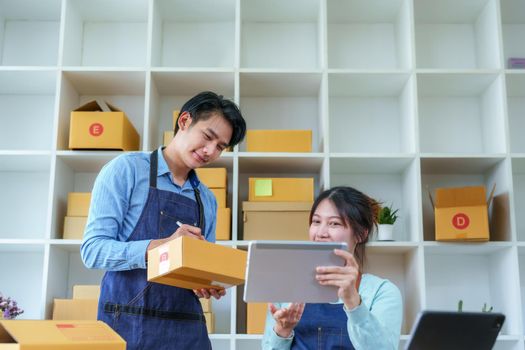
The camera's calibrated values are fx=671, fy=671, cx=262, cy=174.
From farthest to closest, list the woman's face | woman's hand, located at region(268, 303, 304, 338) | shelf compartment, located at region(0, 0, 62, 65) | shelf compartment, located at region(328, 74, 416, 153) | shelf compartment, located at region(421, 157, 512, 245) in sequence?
shelf compartment, located at region(0, 0, 62, 65), shelf compartment, located at region(328, 74, 416, 153), shelf compartment, located at region(421, 157, 512, 245), the woman's face, woman's hand, located at region(268, 303, 304, 338)

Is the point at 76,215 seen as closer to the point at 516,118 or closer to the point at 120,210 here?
the point at 120,210

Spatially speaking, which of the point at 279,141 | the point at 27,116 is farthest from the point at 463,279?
the point at 27,116

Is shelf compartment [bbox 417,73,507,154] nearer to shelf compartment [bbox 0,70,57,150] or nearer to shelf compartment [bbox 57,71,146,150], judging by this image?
shelf compartment [bbox 57,71,146,150]

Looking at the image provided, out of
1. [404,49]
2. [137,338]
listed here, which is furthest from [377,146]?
[137,338]

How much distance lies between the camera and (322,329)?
6.16ft

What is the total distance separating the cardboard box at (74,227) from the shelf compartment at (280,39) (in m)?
1.26

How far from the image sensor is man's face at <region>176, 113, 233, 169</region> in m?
2.05

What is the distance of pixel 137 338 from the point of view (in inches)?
72.7

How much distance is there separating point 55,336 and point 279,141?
88.8 inches

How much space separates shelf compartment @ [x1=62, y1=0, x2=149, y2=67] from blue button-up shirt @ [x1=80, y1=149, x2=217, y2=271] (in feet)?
6.01

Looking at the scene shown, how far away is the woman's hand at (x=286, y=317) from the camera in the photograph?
5.73 feet

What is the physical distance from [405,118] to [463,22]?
0.76m

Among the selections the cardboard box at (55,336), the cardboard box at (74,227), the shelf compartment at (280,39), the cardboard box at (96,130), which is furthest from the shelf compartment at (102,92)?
the cardboard box at (55,336)

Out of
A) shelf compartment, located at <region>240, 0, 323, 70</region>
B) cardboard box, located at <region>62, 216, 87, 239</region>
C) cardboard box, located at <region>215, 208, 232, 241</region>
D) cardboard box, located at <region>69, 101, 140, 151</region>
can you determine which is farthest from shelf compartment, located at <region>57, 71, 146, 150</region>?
cardboard box, located at <region>215, 208, 232, 241</region>
